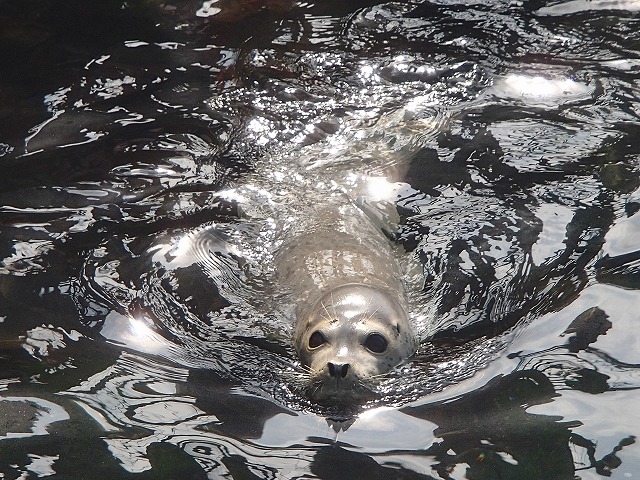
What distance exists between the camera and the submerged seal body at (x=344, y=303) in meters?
4.23

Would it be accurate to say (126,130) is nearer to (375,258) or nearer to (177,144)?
(177,144)

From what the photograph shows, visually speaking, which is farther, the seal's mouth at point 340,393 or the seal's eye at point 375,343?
the seal's eye at point 375,343

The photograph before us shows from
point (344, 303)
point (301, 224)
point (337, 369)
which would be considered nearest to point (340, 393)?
point (337, 369)

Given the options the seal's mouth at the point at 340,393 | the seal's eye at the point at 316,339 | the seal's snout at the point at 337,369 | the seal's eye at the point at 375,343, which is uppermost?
the seal's eye at the point at 316,339

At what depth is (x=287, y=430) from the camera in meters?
3.92

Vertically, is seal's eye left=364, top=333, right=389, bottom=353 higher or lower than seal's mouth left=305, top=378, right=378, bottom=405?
higher

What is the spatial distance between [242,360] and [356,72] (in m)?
3.26

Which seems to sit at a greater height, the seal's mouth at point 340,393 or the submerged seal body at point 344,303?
the submerged seal body at point 344,303

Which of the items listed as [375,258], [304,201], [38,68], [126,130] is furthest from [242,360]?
[38,68]

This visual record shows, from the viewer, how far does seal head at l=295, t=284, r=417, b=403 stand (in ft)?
13.6

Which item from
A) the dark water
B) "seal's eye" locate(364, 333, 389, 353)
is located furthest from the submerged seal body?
the dark water

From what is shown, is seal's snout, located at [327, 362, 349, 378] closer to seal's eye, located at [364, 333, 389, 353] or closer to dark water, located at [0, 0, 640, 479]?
dark water, located at [0, 0, 640, 479]

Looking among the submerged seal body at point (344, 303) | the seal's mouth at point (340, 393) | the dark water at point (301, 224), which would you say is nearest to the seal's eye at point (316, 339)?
the submerged seal body at point (344, 303)

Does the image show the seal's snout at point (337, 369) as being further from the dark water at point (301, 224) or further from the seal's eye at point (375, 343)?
the seal's eye at point (375, 343)
